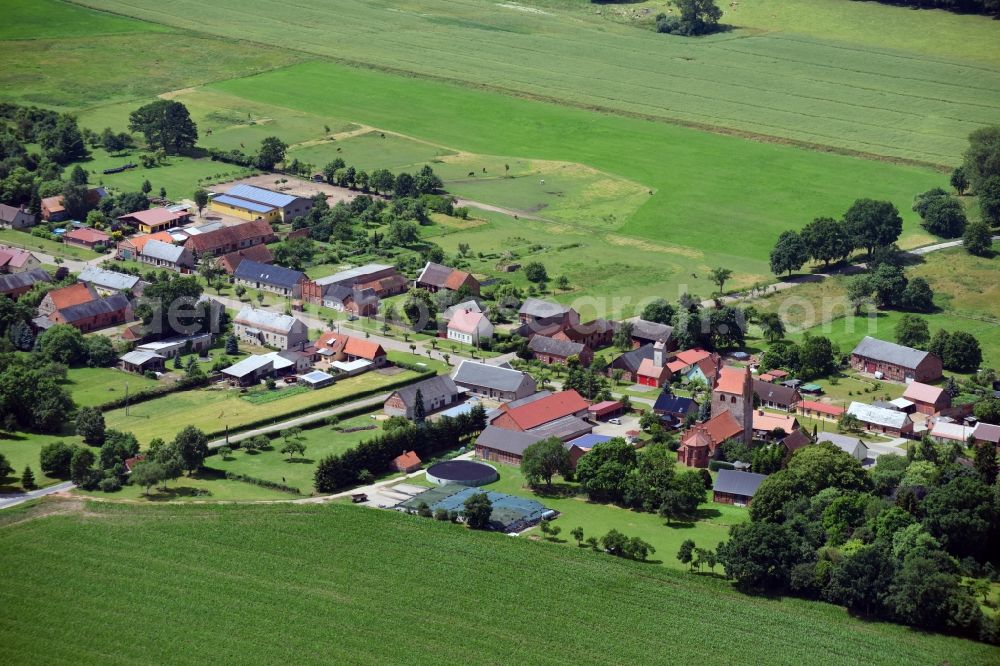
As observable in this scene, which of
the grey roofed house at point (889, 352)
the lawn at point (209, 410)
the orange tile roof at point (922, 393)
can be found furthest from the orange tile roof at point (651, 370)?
the lawn at point (209, 410)

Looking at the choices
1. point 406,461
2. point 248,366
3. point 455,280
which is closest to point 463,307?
point 455,280

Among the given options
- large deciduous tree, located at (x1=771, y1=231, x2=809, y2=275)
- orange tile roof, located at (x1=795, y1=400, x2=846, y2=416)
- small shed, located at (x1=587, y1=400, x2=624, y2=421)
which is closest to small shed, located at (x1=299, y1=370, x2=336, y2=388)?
small shed, located at (x1=587, y1=400, x2=624, y2=421)

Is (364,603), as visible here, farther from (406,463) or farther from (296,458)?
(296,458)

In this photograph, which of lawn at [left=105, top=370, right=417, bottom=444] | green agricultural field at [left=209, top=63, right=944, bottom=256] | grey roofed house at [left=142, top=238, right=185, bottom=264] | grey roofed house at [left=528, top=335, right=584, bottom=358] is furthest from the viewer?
green agricultural field at [left=209, top=63, right=944, bottom=256]

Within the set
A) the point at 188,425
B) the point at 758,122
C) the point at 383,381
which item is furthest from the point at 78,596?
the point at 758,122

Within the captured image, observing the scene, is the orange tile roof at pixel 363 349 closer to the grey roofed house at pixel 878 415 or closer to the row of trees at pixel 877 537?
the row of trees at pixel 877 537

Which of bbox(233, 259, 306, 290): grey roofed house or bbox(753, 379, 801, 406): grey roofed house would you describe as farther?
bbox(233, 259, 306, 290): grey roofed house

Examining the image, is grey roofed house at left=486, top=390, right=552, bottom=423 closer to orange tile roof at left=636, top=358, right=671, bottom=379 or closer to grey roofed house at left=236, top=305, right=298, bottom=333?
orange tile roof at left=636, top=358, right=671, bottom=379
